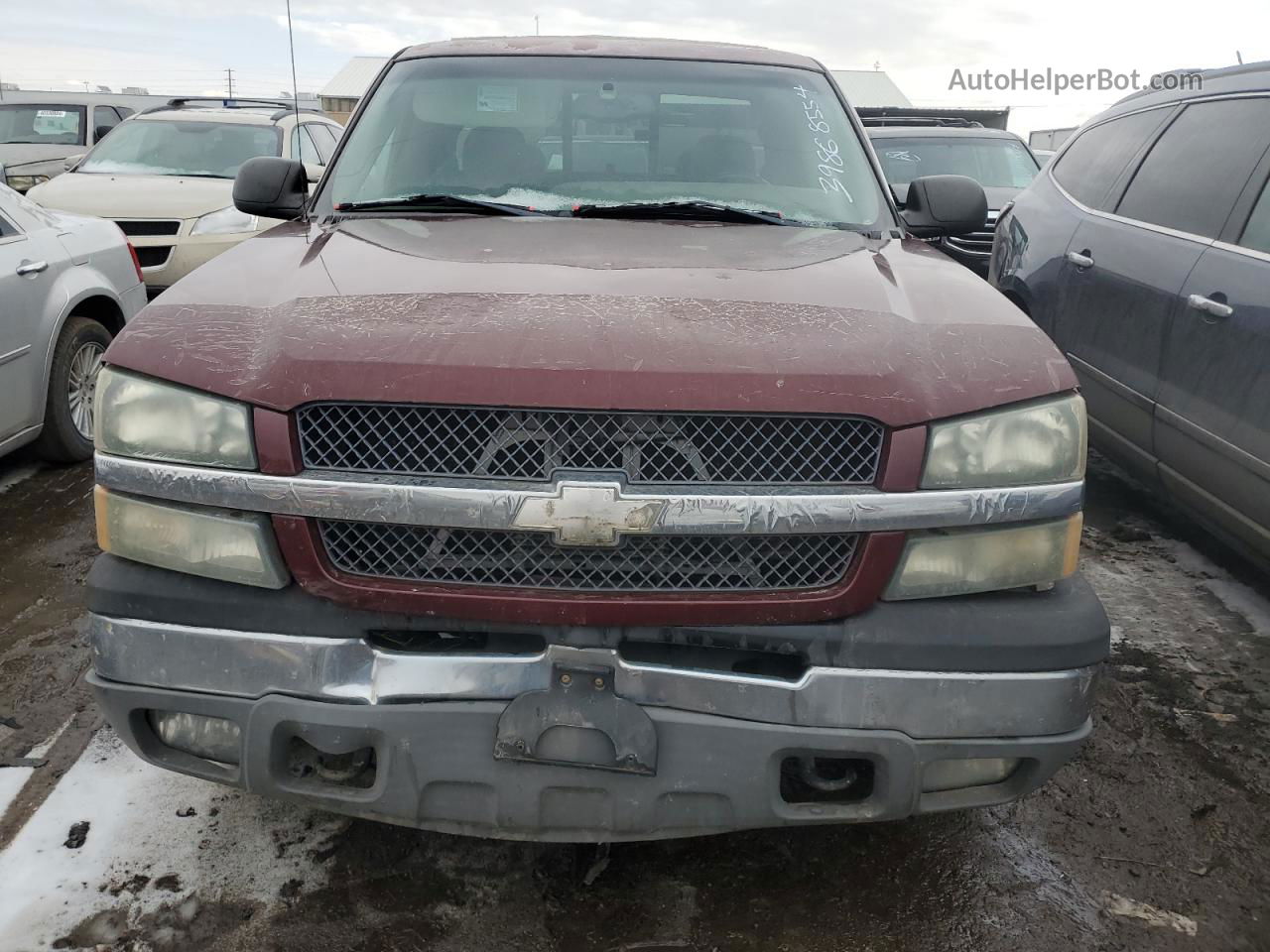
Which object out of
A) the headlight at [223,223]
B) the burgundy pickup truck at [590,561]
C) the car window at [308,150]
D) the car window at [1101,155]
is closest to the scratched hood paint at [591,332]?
the burgundy pickup truck at [590,561]

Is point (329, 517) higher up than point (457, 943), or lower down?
higher up

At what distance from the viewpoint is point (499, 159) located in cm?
309

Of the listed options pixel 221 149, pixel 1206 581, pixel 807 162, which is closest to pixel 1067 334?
pixel 1206 581

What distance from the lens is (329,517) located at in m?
1.85

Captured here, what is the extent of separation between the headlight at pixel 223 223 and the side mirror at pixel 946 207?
5.75 meters

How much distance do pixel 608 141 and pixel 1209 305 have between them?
6.78ft

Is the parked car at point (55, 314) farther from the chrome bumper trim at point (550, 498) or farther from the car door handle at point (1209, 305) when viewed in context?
the car door handle at point (1209, 305)

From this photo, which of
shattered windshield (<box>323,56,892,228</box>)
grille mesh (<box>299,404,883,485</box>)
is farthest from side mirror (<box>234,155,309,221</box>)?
grille mesh (<box>299,404,883,485</box>)

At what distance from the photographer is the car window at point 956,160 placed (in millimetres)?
9867

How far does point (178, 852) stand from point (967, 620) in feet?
5.84

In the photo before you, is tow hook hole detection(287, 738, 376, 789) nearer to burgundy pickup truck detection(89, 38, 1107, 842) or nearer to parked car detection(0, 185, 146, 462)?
burgundy pickup truck detection(89, 38, 1107, 842)

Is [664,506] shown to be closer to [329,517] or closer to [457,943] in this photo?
[329,517]

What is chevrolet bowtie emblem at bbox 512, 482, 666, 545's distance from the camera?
178cm

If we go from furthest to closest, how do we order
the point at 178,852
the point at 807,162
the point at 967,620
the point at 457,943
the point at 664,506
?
the point at 807,162, the point at 178,852, the point at 457,943, the point at 967,620, the point at 664,506
